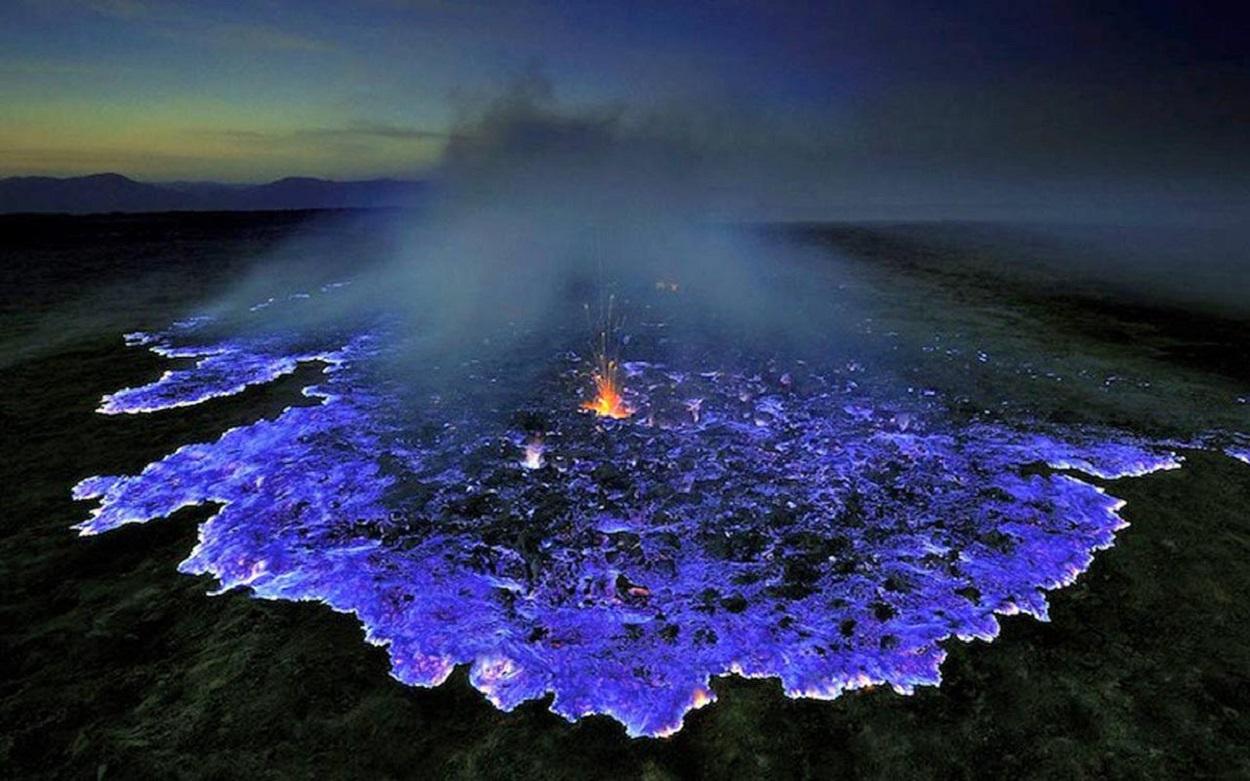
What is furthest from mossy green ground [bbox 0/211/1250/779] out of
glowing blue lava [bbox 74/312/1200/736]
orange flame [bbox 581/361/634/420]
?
orange flame [bbox 581/361/634/420]

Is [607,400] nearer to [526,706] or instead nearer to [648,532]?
[648,532]

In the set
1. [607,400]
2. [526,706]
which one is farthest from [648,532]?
[607,400]

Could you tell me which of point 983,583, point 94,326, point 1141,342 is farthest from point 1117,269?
point 94,326

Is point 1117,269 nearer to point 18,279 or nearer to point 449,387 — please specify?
point 449,387

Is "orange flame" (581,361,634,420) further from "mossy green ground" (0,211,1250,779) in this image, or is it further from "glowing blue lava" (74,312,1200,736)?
"mossy green ground" (0,211,1250,779)

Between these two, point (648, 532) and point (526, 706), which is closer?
point (526, 706)
